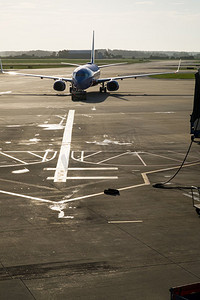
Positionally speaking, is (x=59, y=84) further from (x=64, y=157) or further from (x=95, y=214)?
(x=95, y=214)

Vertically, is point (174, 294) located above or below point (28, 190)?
above

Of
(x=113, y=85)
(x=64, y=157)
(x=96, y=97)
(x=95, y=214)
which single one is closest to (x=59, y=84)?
(x=96, y=97)

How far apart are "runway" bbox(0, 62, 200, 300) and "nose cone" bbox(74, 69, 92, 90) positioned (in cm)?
2595

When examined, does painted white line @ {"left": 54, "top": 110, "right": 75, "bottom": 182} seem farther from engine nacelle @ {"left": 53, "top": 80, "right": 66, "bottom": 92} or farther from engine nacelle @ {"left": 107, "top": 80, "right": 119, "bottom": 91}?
engine nacelle @ {"left": 107, "top": 80, "right": 119, "bottom": 91}

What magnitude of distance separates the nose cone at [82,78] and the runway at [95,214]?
26.0m

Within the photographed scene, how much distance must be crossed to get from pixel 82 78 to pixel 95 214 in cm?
5112

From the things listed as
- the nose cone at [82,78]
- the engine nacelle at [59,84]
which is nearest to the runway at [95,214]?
the nose cone at [82,78]

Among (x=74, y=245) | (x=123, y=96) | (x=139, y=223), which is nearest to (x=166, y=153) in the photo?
(x=139, y=223)

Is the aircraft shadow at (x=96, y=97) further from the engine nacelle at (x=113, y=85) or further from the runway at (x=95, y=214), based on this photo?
the runway at (x=95, y=214)

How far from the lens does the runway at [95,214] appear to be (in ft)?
46.0

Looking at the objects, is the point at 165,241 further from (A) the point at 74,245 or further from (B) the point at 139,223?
(A) the point at 74,245

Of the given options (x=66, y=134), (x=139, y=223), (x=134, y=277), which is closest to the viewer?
(x=134, y=277)

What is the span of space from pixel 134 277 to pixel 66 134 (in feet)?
90.9

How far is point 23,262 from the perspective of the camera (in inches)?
599
